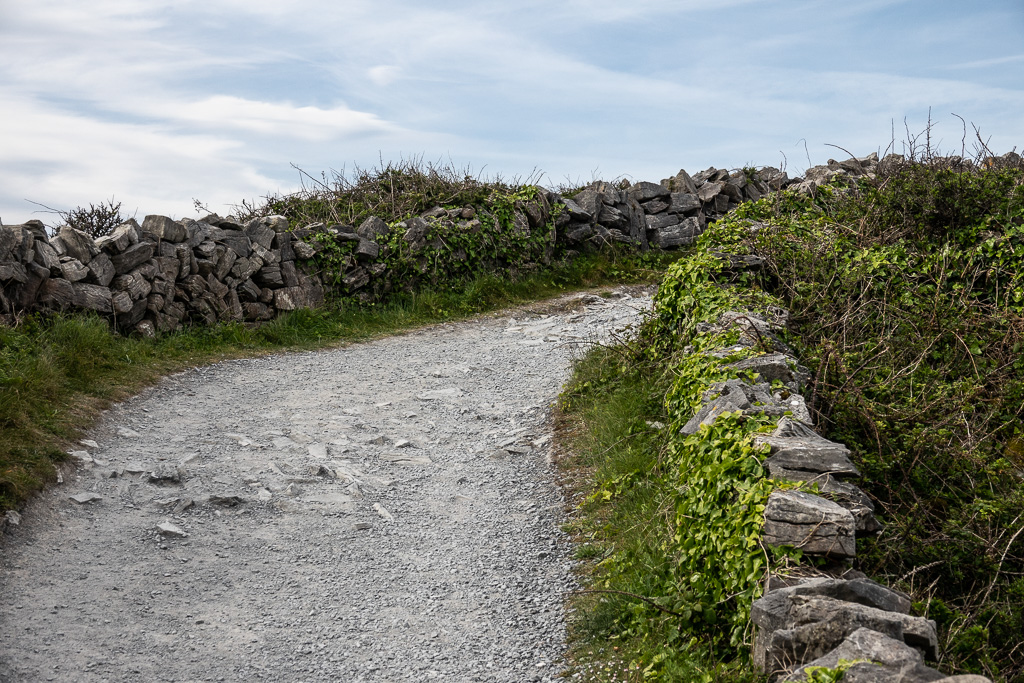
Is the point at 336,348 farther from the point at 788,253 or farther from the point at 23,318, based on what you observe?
the point at 788,253

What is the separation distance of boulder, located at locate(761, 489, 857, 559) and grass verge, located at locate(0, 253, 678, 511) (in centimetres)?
582

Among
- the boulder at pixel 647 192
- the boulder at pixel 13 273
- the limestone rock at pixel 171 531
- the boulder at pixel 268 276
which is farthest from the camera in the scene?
the boulder at pixel 647 192

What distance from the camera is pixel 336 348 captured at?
11.7 meters

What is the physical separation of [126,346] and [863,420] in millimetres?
8672

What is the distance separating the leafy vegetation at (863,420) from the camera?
4516 millimetres

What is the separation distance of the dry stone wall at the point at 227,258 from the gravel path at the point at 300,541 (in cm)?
185

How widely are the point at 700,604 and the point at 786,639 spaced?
929 mm

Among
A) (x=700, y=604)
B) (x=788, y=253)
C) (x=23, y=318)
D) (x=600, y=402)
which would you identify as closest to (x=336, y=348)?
(x=23, y=318)

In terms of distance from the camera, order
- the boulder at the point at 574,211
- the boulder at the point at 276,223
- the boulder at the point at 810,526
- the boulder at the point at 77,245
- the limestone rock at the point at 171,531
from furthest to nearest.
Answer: the boulder at the point at 574,211, the boulder at the point at 276,223, the boulder at the point at 77,245, the limestone rock at the point at 171,531, the boulder at the point at 810,526

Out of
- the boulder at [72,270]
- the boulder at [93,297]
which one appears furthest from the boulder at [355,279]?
the boulder at [72,270]

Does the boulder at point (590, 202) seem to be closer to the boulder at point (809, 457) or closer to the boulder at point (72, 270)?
the boulder at point (72, 270)

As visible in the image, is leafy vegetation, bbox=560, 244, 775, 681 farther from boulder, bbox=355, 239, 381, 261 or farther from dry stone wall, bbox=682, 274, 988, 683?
boulder, bbox=355, 239, 381, 261

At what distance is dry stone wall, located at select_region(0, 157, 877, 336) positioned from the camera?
10.1 m

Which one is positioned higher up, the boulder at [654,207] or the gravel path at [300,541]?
the boulder at [654,207]
